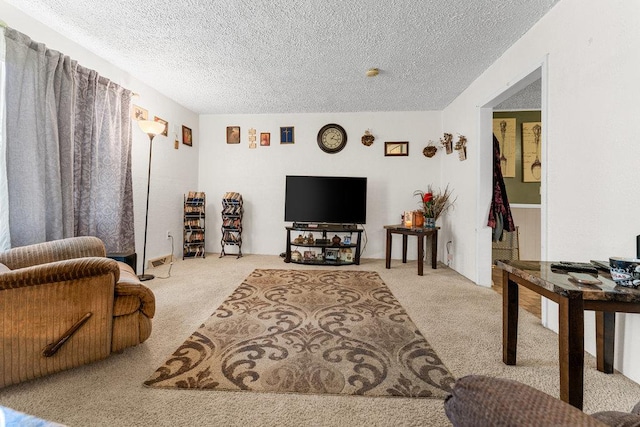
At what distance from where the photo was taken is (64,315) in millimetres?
1384

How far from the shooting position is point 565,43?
190 centimetres

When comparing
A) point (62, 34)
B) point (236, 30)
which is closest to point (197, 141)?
point (62, 34)

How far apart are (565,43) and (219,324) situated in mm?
3153

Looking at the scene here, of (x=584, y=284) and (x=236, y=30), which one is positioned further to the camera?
(x=236, y=30)

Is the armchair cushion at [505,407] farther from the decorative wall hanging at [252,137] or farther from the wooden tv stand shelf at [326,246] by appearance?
the decorative wall hanging at [252,137]

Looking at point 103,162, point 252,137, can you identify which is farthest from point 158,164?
point 252,137

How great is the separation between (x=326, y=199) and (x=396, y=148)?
1.43 meters

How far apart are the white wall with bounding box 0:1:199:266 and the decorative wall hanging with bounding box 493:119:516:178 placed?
4.68m

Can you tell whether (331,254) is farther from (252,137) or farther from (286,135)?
(252,137)

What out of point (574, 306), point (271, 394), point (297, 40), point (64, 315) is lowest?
point (271, 394)

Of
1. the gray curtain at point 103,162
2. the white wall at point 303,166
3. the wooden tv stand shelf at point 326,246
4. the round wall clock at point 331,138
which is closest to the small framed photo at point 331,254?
the wooden tv stand shelf at point 326,246

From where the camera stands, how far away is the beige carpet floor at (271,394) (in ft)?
3.76

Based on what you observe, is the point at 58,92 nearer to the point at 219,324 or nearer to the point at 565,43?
the point at 219,324

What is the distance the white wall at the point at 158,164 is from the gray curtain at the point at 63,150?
0.23m
